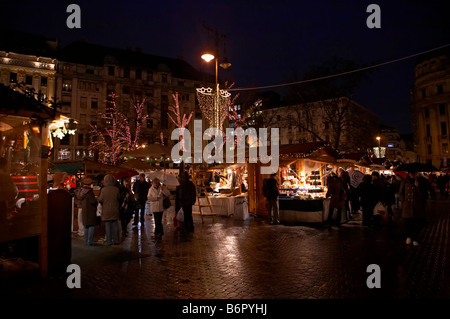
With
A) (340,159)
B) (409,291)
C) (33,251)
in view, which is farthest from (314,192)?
(33,251)

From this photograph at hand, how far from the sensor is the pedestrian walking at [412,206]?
24.9 feet

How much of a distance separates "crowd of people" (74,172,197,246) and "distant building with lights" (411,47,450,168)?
57.9 m

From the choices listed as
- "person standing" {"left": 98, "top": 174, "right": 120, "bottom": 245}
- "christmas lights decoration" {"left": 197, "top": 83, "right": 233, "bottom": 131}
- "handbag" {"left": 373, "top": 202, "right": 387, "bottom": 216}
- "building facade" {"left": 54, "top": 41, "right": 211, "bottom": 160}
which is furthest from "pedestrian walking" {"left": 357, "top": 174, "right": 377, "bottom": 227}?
"building facade" {"left": 54, "top": 41, "right": 211, "bottom": 160}

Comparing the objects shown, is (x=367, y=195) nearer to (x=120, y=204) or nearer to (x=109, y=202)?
(x=120, y=204)

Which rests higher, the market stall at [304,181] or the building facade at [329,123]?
the building facade at [329,123]

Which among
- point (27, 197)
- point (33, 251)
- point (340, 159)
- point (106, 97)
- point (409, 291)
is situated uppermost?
point (106, 97)

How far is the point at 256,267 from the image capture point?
237 inches

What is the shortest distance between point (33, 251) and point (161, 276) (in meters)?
2.74

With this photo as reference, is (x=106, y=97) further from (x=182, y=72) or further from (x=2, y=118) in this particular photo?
(x=2, y=118)

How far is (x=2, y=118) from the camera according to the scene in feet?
18.8

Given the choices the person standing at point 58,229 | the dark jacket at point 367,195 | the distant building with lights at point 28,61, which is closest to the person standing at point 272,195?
the dark jacket at point 367,195

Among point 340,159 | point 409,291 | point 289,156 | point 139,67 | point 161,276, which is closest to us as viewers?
point 409,291

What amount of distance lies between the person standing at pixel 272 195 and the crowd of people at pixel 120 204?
2821mm

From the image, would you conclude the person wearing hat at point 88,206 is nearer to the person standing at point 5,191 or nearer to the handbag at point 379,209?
the person standing at point 5,191
